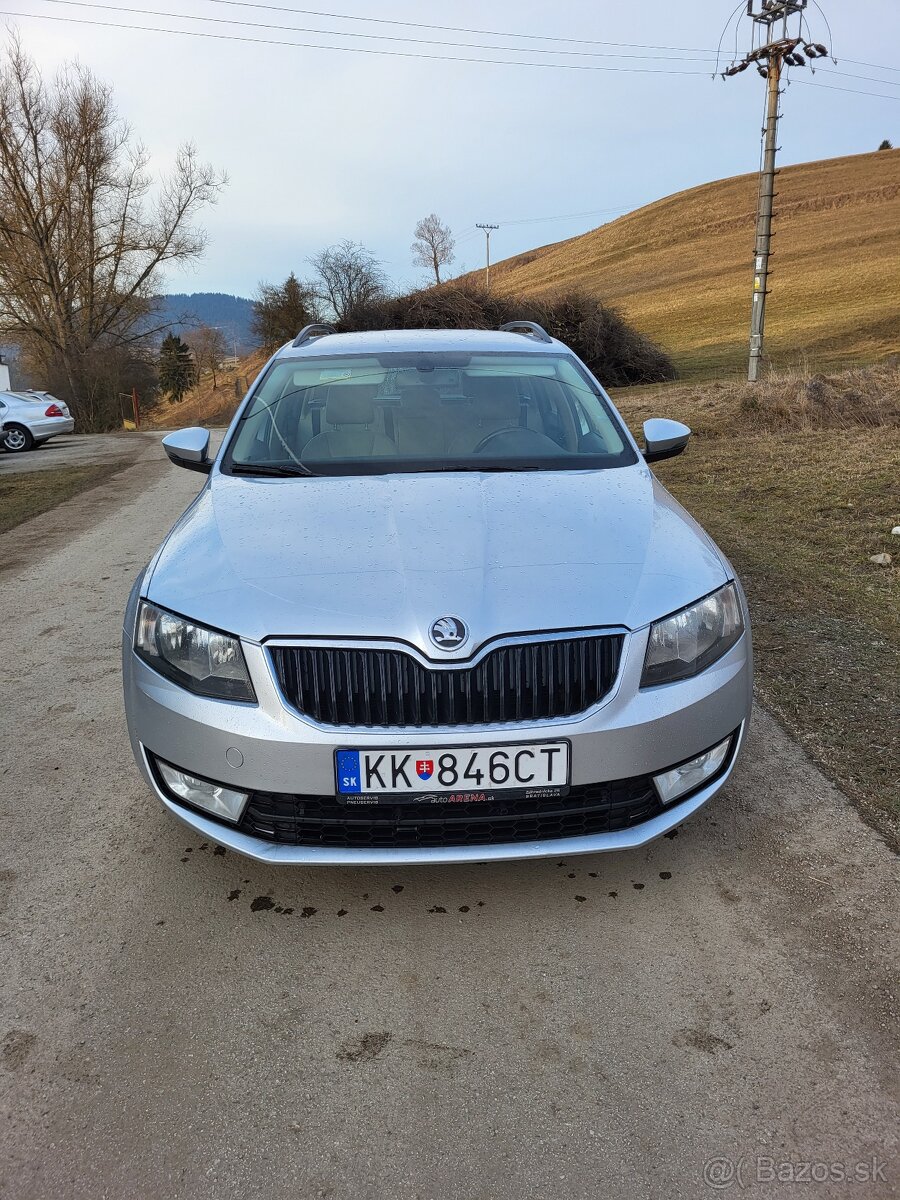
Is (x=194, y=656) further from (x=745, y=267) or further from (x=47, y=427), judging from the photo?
(x=745, y=267)

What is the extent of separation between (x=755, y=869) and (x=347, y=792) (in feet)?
4.18

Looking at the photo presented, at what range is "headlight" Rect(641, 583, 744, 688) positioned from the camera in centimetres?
247

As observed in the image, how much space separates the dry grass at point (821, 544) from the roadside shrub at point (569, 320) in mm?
16128

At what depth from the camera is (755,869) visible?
2.75m

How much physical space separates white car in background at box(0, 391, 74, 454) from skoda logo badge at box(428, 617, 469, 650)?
19.9 m

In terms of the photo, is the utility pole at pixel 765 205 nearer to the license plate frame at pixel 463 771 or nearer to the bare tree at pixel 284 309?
the license plate frame at pixel 463 771

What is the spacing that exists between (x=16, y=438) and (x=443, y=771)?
20.4 meters

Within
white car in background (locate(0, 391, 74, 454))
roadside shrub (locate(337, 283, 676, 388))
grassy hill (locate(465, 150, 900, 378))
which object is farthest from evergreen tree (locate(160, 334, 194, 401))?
white car in background (locate(0, 391, 74, 454))

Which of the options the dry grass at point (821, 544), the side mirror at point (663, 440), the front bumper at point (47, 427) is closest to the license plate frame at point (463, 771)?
the dry grass at point (821, 544)

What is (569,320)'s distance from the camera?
30781 millimetres

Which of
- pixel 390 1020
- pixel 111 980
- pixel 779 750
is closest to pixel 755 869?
pixel 779 750

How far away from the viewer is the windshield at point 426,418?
3.54 m

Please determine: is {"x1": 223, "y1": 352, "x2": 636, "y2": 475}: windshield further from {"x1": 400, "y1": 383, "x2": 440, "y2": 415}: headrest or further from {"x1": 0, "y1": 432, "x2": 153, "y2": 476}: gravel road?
{"x1": 0, "y1": 432, "x2": 153, "y2": 476}: gravel road

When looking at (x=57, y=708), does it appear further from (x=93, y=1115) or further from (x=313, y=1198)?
(x=313, y=1198)
